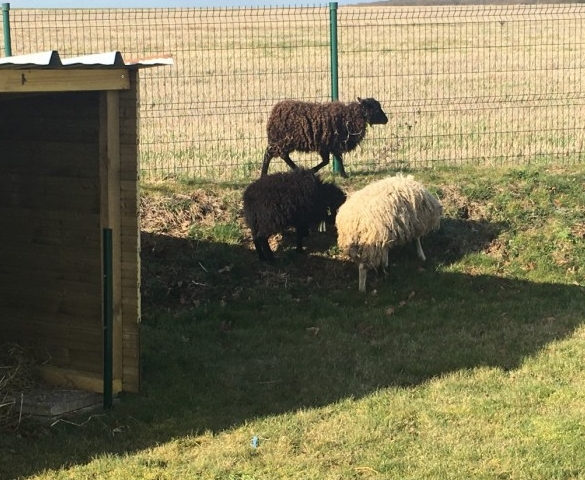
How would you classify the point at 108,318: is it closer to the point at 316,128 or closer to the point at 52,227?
the point at 52,227

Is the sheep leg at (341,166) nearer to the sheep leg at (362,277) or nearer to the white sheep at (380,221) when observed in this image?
the white sheep at (380,221)

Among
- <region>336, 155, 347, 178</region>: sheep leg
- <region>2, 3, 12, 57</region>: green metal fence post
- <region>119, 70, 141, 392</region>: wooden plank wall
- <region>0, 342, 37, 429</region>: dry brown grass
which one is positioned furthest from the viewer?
<region>336, 155, 347, 178</region>: sheep leg

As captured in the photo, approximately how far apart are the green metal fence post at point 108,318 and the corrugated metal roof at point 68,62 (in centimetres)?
128

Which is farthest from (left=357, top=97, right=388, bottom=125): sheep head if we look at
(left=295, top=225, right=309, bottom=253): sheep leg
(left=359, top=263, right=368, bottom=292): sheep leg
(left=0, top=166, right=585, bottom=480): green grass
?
(left=359, top=263, right=368, bottom=292): sheep leg

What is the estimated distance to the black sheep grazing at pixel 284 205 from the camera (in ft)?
32.7

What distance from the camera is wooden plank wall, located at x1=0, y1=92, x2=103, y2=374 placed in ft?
24.1

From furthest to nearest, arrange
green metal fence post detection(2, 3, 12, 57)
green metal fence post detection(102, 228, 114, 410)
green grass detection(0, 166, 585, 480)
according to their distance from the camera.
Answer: green metal fence post detection(2, 3, 12, 57) → green metal fence post detection(102, 228, 114, 410) → green grass detection(0, 166, 585, 480)

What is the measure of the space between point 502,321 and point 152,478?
14.3 feet

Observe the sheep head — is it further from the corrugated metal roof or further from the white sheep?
the corrugated metal roof

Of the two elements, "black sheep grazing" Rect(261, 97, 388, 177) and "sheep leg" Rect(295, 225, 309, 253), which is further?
"black sheep grazing" Rect(261, 97, 388, 177)

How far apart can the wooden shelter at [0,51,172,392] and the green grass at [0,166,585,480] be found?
695mm

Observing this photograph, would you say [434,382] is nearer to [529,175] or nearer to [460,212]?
[460,212]

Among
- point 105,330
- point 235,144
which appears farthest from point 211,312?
point 235,144

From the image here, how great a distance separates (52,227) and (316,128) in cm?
529
